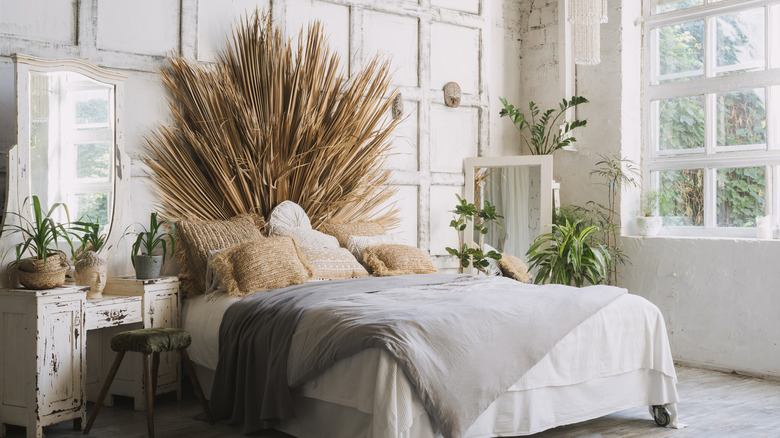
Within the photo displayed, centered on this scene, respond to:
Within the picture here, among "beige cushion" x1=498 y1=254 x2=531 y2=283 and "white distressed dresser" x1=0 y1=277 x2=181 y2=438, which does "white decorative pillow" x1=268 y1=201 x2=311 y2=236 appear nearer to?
"white distressed dresser" x1=0 y1=277 x2=181 y2=438

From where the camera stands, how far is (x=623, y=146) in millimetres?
6145

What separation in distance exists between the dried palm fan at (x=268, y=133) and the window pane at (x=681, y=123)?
2335 mm

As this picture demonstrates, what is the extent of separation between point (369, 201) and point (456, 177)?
103cm

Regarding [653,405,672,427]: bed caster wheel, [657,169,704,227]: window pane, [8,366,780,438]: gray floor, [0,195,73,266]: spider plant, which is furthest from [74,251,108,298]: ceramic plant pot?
[657,169,704,227]: window pane

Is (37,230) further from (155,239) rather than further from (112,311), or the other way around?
(155,239)

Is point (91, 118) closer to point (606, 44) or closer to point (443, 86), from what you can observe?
point (443, 86)

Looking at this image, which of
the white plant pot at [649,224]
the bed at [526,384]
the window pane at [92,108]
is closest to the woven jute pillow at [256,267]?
the bed at [526,384]

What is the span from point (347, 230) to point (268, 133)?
899 millimetres

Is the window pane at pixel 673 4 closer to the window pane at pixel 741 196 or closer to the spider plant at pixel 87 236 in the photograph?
the window pane at pixel 741 196

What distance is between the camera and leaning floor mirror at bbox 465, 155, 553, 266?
616 cm

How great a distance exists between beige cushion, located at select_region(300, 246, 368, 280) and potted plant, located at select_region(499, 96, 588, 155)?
234 centimetres

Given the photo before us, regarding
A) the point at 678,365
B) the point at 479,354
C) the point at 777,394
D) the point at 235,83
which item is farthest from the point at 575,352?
the point at 235,83

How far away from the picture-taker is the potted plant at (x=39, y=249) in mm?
3604

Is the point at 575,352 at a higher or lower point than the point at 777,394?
higher
